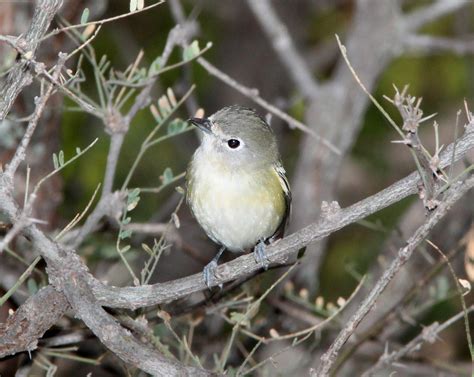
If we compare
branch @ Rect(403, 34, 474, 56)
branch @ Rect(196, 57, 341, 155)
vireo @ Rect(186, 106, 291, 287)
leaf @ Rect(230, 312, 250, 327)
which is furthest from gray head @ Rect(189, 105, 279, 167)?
branch @ Rect(403, 34, 474, 56)

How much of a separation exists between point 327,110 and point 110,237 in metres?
1.74

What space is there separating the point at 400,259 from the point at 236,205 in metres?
1.45

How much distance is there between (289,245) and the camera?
9.10ft

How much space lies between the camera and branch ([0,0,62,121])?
8.81 ft

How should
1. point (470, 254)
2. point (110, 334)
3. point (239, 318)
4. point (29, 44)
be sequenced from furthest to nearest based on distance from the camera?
point (470, 254) < point (239, 318) < point (110, 334) < point (29, 44)

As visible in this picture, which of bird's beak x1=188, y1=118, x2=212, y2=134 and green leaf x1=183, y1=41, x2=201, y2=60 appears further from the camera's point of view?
bird's beak x1=188, y1=118, x2=212, y2=134

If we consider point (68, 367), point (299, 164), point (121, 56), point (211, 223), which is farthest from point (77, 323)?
point (121, 56)

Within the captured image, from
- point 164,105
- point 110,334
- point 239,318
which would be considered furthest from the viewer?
point 164,105

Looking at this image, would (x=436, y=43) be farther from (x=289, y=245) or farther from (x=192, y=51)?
(x=289, y=245)

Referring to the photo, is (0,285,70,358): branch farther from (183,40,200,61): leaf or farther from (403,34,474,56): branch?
(403,34,474,56): branch

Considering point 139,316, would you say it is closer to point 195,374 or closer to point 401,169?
point 195,374

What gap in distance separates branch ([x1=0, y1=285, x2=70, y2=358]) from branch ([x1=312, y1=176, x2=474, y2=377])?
923 mm

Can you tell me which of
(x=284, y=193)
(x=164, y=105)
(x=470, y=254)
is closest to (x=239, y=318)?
(x=164, y=105)

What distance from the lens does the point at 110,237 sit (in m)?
5.01
